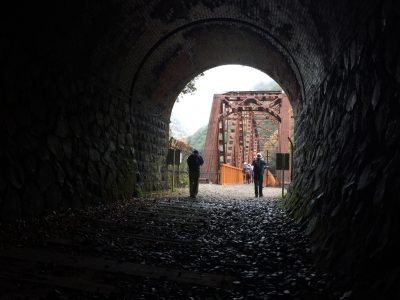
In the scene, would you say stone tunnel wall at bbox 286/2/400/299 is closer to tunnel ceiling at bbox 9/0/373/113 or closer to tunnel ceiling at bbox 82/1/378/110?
tunnel ceiling at bbox 9/0/373/113

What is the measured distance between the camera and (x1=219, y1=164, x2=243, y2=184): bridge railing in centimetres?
2164

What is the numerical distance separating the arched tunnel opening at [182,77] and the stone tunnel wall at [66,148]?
24mm

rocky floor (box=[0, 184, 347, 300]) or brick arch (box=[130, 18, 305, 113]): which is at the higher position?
brick arch (box=[130, 18, 305, 113])

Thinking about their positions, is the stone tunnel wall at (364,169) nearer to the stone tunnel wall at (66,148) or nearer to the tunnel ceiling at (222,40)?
the tunnel ceiling at (222,40)

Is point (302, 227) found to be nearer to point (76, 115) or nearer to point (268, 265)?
point (268, 265)

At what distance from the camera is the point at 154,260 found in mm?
4020

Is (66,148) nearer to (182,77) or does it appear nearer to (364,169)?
(364,169)

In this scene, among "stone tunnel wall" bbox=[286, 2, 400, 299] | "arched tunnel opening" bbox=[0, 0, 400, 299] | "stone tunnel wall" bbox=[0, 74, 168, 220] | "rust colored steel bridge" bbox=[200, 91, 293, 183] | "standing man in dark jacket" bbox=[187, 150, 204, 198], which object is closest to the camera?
"stone tunnel wall" bbox=[286, 2, 400, 299]

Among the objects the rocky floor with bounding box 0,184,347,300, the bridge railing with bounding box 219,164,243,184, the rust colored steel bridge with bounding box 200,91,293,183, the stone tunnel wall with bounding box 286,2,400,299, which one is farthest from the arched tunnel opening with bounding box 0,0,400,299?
the bridge railing with bounding box 219,164,243,184

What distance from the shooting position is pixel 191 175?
1138cm

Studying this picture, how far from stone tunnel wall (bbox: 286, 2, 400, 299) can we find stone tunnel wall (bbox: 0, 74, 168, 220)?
13.5 ft

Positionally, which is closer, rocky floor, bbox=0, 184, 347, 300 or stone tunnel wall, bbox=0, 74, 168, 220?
rocky floor, bbox=0, 184, 347, 300

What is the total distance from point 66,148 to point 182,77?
224 inches

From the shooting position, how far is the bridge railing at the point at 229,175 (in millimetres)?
21641
